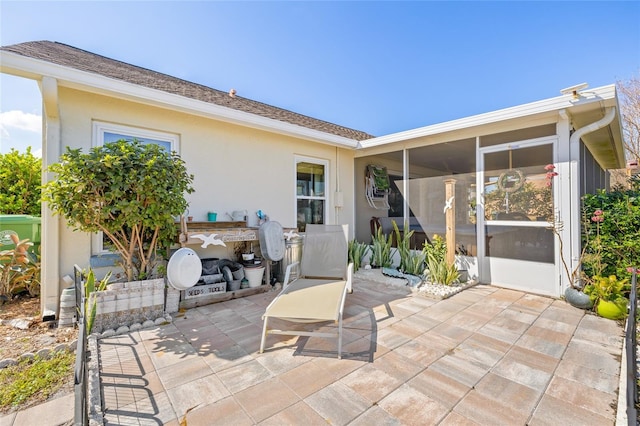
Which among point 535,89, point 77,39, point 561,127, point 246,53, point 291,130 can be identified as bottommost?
point 561,127

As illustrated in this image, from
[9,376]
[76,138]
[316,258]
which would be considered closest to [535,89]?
[316,258]

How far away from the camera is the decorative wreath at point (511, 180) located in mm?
4988

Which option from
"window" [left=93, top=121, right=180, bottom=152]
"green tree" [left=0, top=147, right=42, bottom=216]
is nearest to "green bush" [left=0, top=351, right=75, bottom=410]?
"window" [left=93, top=121, right=180, bottom=152]

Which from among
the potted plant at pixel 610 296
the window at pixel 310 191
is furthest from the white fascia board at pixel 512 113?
the potted plant at pixel 610 296

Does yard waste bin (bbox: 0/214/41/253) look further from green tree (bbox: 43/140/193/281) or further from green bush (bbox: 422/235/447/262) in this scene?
Answer: green bush (bbox: 422/235/447/262)

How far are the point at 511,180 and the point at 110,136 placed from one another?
685 cm

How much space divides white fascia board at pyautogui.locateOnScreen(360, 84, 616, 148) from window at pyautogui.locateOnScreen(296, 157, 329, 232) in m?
1.84

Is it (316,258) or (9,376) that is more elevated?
(316,258)

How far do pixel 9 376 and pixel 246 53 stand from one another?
763 centimetres

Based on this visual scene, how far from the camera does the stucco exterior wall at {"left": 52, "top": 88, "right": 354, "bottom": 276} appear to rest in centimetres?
408

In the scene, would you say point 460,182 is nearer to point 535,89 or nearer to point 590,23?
point 590,23

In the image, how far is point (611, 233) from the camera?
4.20 m

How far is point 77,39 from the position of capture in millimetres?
6012

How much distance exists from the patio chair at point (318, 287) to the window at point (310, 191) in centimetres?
210
